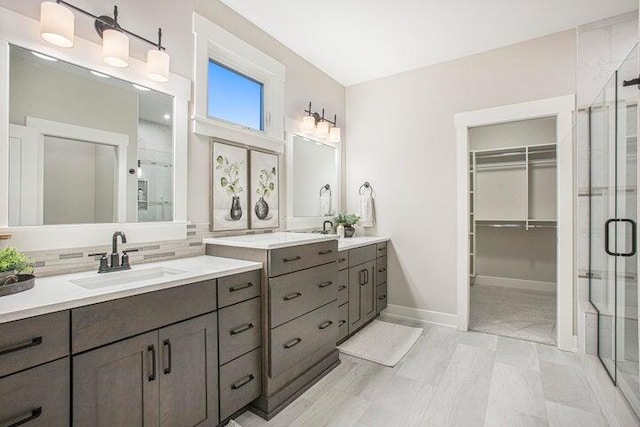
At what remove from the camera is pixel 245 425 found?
5.56 feet

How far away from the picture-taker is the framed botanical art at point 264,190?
255cm

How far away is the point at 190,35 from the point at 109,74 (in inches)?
25.8

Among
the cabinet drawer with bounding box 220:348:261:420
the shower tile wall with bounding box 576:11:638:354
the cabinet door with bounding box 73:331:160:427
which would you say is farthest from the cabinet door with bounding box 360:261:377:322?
the cabinet door with bounding box 73:331:160:427

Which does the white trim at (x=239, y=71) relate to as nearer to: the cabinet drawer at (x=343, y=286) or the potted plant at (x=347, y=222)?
the potted plant at (x=347, y=222)

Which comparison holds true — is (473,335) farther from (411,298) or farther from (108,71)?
(108,71)

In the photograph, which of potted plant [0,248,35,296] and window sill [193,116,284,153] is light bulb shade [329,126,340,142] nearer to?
window sill [193,116,284,153]

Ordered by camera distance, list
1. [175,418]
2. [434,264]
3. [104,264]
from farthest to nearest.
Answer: [434,264]
[104,264]
[175,418]

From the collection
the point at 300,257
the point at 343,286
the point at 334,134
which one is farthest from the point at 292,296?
the point at 334,134

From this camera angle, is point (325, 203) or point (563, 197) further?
point (325, 203)

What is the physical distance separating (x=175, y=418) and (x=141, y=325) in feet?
1.57

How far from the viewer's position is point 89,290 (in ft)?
3.94

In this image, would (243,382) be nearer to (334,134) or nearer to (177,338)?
(177,338)

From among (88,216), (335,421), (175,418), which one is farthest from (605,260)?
(88,216)

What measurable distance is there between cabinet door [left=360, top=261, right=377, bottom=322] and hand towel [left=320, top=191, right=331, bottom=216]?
777 mm
